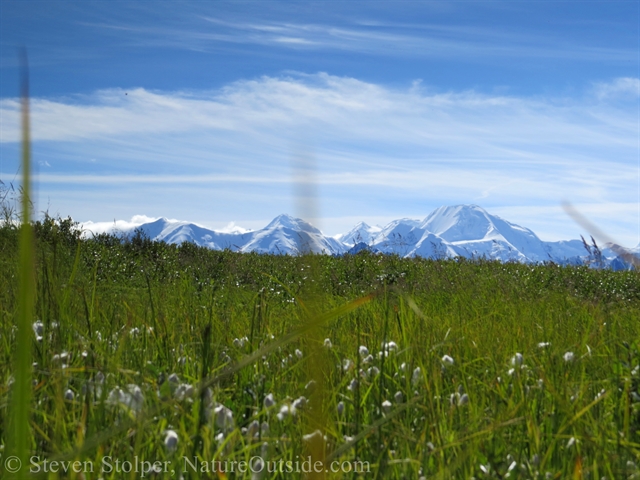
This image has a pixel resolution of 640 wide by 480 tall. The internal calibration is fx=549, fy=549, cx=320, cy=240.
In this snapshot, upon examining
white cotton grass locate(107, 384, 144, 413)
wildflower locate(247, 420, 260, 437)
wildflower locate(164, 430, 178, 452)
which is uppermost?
white cotton grass locate(107, 384, 144, 413)

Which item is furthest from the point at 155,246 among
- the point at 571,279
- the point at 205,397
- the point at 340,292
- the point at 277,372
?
the point at 205,397

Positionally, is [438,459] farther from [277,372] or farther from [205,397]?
[277,372]

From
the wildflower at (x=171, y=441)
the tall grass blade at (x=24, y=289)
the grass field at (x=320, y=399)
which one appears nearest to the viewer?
the tall grass blade at (x=24, y=289)

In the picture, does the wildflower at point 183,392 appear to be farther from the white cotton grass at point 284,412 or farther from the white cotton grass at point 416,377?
the white cotton grass at point 416,377

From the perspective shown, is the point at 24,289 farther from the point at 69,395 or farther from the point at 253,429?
the point at 69,395

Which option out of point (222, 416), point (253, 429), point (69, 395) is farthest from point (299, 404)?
point (69, 395)

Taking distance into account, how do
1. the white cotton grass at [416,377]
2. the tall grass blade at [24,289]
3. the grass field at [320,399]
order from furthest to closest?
1. the white cotton grass at [416,377]
2. the grass field at [320,399]
3. the tall grass blade at [24,289]

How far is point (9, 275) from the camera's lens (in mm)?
7242

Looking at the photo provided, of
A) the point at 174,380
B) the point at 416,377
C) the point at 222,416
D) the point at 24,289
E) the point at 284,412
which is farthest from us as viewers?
the point at 416,377

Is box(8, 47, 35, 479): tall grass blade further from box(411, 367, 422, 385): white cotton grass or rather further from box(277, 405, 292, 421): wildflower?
box(411, 367, 422, 385): white cotton grass

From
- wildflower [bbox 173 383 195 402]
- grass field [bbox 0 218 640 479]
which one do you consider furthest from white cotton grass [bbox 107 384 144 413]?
wildflower [bbox 173 383 195 402]

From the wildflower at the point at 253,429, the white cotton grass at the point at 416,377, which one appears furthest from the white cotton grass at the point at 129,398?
the white cotton grass at the point at 416,377

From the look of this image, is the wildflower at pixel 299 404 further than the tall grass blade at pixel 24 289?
Yes

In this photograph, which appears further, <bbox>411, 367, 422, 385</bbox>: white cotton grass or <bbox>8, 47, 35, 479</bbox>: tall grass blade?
<bbox>411, 367, 422, 385</bbox>: white cotton grass
